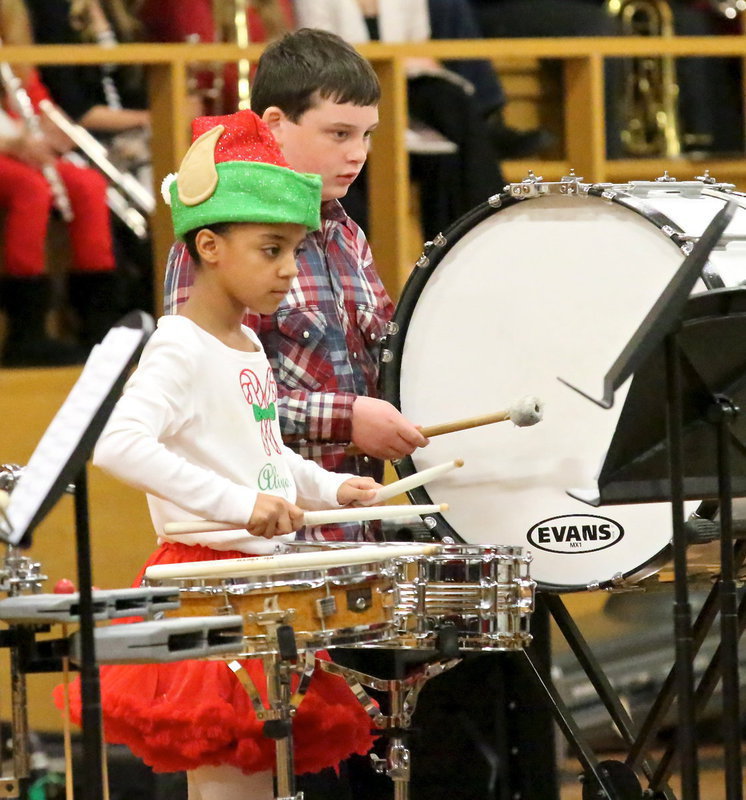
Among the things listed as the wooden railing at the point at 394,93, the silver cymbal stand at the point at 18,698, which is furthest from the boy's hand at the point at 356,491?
the wooden railing at the point at 394,93

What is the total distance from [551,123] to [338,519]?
342cm

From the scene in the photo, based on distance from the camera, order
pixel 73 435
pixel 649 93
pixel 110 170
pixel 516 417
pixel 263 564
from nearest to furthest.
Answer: pixel 73 435, pixel 263 564, pixel 516 417, pixel 110 170, pixel 649 93

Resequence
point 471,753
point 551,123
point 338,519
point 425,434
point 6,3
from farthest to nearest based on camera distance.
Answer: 1. point 551,123
2. point 6,3
3. point 471,753
4. point 425,434
5. point 338,519

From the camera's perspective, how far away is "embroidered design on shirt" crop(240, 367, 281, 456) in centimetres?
247

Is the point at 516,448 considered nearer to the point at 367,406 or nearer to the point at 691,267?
the point at 367,406

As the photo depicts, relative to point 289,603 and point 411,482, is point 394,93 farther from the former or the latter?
point 289,603

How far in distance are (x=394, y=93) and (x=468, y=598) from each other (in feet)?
7.64

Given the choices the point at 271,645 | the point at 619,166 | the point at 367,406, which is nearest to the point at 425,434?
the point at 367,406

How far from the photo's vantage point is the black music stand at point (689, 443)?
2.08 m

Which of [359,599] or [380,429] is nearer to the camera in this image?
[359,599]

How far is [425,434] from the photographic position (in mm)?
2701

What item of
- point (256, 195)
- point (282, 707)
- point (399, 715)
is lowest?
point (399, 715)

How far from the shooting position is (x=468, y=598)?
2473mm

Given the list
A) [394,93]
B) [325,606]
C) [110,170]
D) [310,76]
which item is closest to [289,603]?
[325,606]
